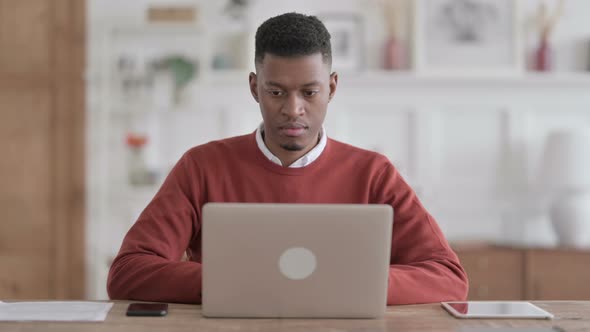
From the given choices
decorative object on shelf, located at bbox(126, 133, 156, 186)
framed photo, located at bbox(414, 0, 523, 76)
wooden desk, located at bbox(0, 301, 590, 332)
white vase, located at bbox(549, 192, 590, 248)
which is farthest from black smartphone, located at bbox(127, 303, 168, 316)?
framed photo, located at bbox(414, 0, 523, 76)

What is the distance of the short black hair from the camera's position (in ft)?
5.83

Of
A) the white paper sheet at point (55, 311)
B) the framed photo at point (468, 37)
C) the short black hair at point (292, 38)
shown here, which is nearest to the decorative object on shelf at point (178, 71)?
the framed photo at point (468, 37)

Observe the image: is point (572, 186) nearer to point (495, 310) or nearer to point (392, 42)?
point (392, 42)

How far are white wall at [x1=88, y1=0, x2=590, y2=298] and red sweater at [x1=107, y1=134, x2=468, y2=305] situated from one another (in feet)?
7.73

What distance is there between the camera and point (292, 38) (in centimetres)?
178

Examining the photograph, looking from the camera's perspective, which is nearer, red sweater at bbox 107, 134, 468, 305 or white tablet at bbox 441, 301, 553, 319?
white tablet at bbox 441, 301, 553, 319

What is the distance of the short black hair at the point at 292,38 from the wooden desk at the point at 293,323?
0.63 meters

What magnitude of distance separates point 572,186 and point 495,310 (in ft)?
8.83

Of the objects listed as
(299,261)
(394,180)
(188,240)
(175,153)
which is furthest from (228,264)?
(175,153)

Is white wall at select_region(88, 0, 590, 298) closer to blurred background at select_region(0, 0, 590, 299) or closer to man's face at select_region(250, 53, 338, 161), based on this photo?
blurred background at select_region(0, 0, 590, 299)

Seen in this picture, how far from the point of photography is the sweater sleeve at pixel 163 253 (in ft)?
5.14

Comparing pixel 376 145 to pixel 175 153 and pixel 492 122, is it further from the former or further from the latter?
pixel 175 153

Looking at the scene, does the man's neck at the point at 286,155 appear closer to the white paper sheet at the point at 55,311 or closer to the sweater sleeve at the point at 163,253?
the sweater sleeve at the point at 163,253

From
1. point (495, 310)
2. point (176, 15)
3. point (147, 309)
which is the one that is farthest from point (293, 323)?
point (176, 15)
